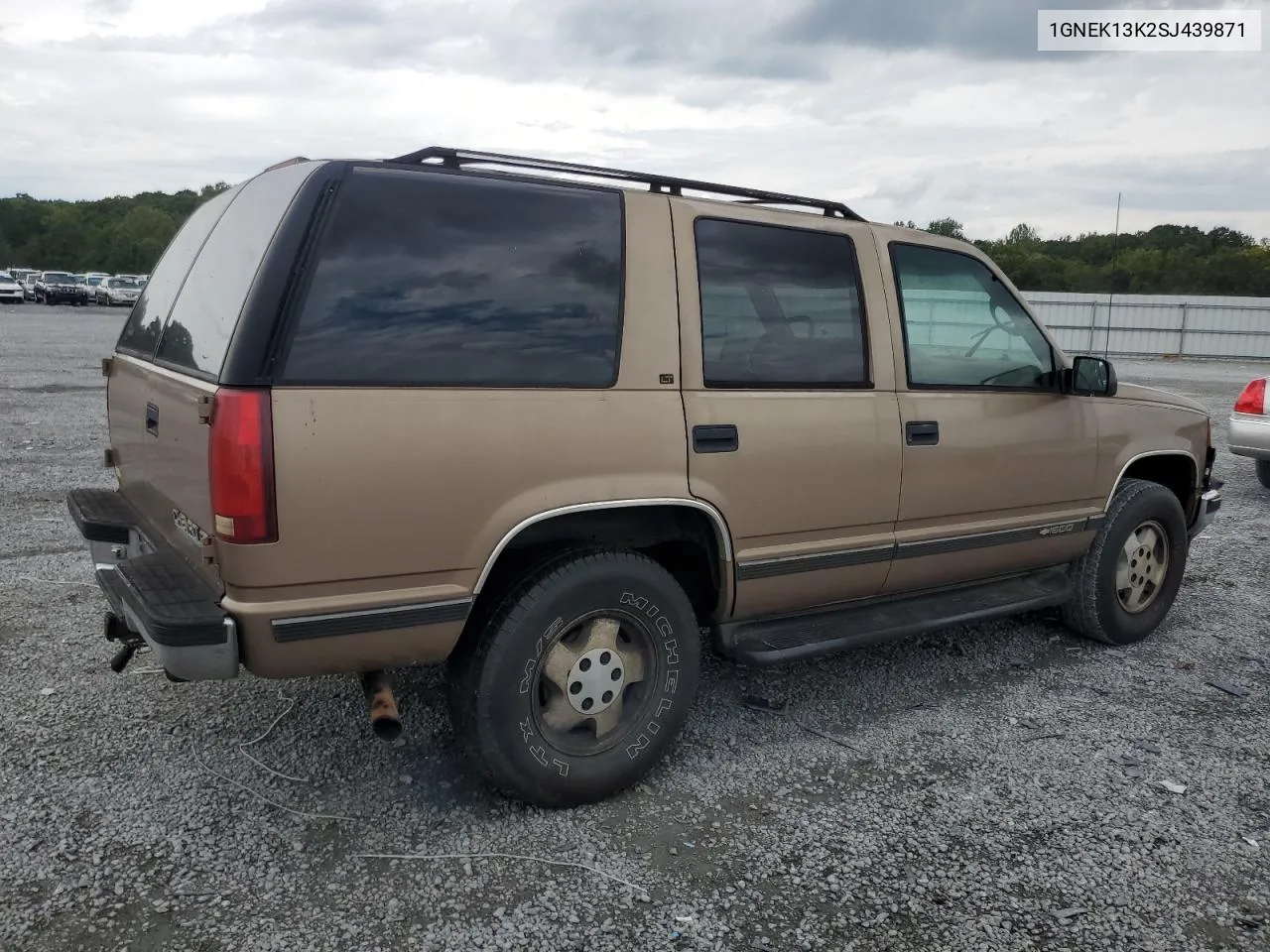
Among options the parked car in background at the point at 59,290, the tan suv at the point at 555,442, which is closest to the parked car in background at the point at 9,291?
the parked car in background at the point at 59,290

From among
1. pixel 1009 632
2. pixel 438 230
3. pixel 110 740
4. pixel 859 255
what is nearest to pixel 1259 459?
pixel 1009 632

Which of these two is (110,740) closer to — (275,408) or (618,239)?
(275,408)

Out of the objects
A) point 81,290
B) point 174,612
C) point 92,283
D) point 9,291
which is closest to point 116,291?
point 81,290

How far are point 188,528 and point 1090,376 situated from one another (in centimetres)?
374

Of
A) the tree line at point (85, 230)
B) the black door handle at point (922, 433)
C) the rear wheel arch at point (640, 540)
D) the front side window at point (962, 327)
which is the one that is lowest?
the rear wheel arch at point (640, 540)

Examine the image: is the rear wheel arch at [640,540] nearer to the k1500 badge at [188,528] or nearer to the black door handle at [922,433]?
the k1500 badge at [188,528]

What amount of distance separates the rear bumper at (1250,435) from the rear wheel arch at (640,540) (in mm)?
7349

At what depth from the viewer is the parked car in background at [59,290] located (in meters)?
45.1

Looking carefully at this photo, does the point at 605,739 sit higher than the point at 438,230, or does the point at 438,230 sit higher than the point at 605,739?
the point at 438,230

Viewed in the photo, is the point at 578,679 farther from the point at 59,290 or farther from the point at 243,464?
the point at 59,290

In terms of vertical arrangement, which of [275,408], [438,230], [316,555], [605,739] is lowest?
[605,739]

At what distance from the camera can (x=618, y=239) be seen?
3422 mm

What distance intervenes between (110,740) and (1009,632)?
163 inches

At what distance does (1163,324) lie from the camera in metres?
31.6
